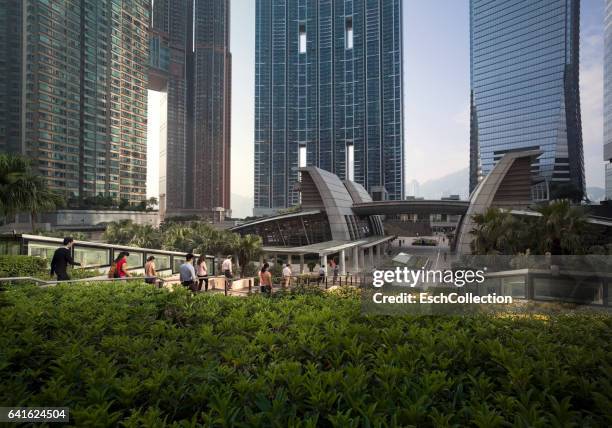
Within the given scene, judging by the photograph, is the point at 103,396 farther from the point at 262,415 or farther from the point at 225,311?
the point at 225,311

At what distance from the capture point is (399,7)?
160m

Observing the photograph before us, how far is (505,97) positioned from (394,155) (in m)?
48.5

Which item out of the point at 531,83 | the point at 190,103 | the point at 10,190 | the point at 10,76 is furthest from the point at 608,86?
the point at 190,103

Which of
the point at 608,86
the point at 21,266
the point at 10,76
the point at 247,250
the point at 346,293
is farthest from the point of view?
the point at 608,86

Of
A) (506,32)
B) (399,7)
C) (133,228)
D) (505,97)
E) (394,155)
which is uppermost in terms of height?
(399,7)

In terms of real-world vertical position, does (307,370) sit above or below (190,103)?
below

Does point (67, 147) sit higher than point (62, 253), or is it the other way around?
point (67, 147)

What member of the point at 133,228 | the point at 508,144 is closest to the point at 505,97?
the point at 508,144

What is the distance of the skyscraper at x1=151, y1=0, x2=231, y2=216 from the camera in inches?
7003

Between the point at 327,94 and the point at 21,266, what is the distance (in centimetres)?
A: 16494

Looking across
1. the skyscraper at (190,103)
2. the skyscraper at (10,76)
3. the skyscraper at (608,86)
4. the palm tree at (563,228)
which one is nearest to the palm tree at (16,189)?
the palm tree at (563,228)

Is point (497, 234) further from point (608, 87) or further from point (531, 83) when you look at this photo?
point (531, 83)

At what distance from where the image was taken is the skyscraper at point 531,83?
126 metres

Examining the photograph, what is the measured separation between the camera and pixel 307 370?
10.8 feet
